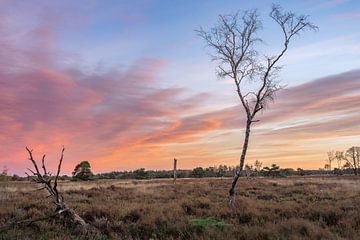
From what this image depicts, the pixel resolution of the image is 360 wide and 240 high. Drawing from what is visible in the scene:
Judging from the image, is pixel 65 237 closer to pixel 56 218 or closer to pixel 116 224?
Answer: pixel 116 224

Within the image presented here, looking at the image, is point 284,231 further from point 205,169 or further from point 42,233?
point 205,169

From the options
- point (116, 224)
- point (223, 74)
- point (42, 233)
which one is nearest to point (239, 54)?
point (223, 74)

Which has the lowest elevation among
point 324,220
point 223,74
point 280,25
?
point 324,220

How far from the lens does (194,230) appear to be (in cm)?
1053

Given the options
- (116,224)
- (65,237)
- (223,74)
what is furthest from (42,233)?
(223,74)

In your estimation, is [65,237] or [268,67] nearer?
[65,237]

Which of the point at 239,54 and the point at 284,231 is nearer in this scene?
the point at 284,231

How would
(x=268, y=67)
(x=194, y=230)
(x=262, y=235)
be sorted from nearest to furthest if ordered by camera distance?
(x=262, y=235), (x=194, y=230), (x=268, y=67)

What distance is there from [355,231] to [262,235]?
8.60 ft

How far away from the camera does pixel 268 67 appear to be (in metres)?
21.4

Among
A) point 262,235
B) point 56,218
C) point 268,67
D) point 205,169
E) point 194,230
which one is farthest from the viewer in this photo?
point 205,169

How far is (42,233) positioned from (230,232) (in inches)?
219

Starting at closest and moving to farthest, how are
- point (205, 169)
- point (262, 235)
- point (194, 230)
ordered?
point (262, 235), point (194, 230), point (205, 169)

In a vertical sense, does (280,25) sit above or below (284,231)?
above
